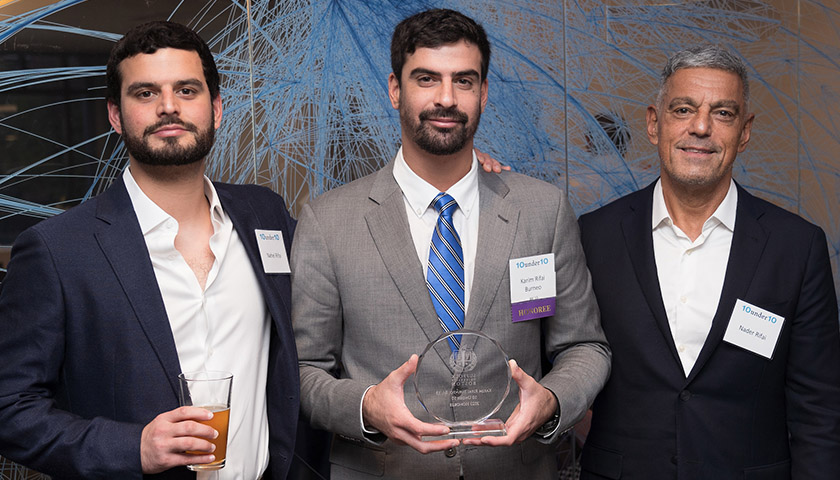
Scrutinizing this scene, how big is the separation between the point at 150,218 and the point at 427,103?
2.88 feet

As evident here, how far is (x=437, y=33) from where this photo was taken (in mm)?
2279

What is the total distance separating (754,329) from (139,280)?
180cm

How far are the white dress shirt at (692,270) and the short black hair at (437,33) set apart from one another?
2.72 feet

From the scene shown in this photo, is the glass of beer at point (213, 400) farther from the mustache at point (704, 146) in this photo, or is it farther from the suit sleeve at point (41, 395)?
the mustache at point (704, 146)

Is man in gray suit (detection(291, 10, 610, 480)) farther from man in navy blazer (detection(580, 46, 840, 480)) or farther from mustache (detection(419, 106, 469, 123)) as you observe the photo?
man in navy blazer (detection(580, 46, 840, 480))

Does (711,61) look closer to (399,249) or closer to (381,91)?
(399,249)

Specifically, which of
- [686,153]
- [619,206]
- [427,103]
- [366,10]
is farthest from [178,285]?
[366,10]

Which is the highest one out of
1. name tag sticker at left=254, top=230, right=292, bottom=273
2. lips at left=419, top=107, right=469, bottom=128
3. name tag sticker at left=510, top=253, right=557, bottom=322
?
lips at left=419, top=107, right=469, bottom=128

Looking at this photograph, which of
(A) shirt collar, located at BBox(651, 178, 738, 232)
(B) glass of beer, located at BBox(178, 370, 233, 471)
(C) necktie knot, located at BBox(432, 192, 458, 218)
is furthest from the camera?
(A) shirt collar, located at BBox(651, 178, 738, 232)

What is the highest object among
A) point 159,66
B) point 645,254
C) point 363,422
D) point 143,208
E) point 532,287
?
point 159,66

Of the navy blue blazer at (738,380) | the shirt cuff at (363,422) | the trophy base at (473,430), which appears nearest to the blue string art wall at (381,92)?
the navy blue blazer at (738,380)

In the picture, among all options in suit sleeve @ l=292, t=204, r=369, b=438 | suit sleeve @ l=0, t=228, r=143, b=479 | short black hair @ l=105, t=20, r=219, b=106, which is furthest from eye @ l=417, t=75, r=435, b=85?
suit sleeve @ l=0, t=228, r=143, b=479

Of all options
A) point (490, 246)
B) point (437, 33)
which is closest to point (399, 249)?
point (490, 246)

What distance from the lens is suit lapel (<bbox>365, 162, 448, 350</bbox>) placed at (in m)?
2.20
